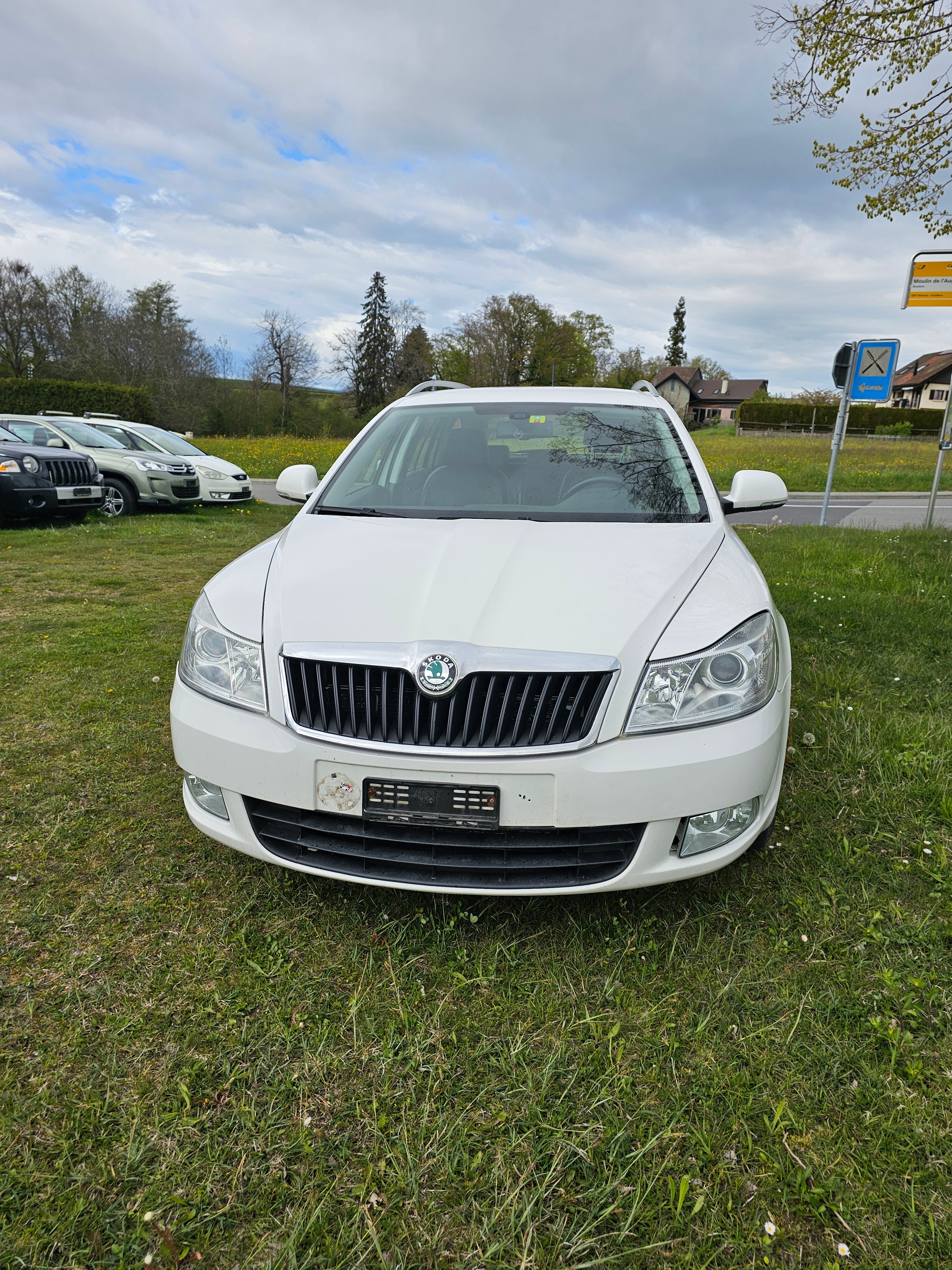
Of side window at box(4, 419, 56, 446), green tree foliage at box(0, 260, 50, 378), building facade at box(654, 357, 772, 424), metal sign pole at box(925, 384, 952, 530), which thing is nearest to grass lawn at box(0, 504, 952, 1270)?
metal sign pole at box(925, 384, 952, 530)

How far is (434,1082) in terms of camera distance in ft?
5.55

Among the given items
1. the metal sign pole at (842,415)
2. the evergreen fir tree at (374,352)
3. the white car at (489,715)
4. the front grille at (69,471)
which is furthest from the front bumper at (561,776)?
the evergreen fir tree at (374,352)

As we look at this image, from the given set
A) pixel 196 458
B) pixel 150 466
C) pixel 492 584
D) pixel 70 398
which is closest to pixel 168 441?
pixel 196 458

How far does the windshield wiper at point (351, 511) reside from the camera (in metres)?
2.91

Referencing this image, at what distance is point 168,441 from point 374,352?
174 ft

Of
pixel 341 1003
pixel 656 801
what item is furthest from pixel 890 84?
pixel 341 1003

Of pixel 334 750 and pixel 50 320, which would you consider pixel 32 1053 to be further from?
pixel 50 320

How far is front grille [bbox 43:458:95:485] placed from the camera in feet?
31.3

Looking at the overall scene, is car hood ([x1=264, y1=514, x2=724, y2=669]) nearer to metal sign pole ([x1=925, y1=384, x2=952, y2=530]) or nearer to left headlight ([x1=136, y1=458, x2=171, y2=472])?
metal sign pole ([x1=925, y1=384, x2=952, y2=530])

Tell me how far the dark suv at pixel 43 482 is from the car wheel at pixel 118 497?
1272 mm

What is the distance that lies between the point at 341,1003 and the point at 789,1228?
1069 millimetres

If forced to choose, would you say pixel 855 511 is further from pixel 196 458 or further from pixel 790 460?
pixel 790 460

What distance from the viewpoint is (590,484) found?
118 inches

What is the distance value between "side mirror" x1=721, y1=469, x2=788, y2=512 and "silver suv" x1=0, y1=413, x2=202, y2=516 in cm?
1038
